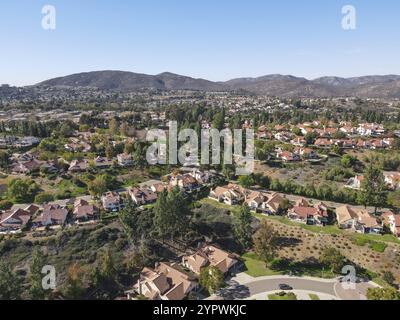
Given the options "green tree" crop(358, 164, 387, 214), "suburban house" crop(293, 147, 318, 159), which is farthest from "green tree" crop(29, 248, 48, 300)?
"suburban house" crop(293, 147, 318, 159)

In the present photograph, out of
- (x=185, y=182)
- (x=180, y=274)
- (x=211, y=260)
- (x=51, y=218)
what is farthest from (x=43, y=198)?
(x=211, y=260)

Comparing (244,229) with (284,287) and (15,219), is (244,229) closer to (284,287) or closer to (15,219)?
(284,287)

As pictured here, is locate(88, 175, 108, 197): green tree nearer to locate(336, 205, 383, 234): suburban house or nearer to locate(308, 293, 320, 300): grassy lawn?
locate(308, 293, 320, 300): grassy lawn

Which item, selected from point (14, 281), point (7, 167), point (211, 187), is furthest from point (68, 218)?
point (7, 167)

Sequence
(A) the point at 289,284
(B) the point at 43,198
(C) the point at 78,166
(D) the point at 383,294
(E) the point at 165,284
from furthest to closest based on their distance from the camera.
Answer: (C) the point at 78,166 → (B) the point at 43,198 → (A) the point at 289,284 → (E) the point at 165,284 → (D) the point at 383,294
